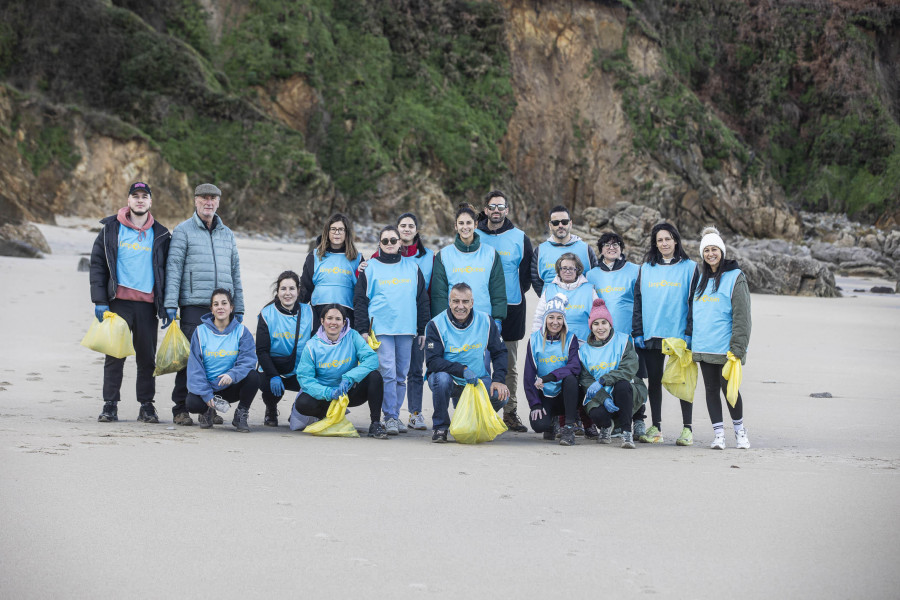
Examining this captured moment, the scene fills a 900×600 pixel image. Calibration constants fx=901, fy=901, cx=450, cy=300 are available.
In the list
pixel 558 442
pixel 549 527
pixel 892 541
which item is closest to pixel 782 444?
pixel 558 442

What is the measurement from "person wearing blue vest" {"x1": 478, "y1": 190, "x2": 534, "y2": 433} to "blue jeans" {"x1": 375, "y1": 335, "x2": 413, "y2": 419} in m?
0.96

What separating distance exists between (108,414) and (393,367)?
209 centimetres

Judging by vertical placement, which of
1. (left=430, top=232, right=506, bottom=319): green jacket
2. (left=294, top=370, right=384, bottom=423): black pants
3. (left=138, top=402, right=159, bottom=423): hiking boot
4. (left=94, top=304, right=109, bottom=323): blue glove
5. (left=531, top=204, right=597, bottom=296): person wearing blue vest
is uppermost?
(left=531, top=204, right=597, bottom=296): person wearing blue vest

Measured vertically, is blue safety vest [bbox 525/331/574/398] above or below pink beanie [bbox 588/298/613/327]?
below

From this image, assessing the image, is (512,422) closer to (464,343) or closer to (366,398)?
(464,343)

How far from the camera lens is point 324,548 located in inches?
141

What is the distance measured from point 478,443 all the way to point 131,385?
3674 mm

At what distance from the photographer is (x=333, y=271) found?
716 cm

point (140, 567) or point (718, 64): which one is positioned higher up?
point (718, 64)

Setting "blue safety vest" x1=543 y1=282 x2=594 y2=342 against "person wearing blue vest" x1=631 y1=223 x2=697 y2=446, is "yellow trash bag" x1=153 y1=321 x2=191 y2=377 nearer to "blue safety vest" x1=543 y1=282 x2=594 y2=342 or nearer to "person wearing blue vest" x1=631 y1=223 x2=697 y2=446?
"blue safety vest" x1=543 y1=282 x2=594 y2=342

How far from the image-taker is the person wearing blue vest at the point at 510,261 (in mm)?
7578

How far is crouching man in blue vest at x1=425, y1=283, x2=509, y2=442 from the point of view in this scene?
648cm

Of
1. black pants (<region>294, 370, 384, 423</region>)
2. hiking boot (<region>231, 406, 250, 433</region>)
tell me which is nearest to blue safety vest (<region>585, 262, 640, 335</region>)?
black pants (<region>294, 370, 384, 423</region>)

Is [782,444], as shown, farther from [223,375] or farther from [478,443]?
[223,375]
